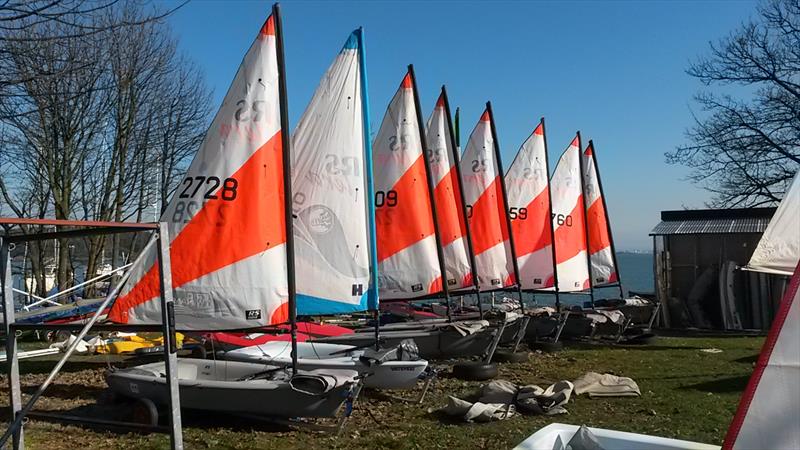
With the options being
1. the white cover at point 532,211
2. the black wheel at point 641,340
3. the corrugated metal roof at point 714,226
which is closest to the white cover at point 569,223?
the white cover at point 532,211

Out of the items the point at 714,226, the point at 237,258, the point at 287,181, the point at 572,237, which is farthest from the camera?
the point at 714,226

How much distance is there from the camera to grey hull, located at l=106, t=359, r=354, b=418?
702 centimetres

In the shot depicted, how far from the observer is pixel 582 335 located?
49.4ft

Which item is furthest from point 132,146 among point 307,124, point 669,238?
point 669,238

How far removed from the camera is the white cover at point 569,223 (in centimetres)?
1599

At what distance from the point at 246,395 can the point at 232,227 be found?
179 cm

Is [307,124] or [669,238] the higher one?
[307,124]

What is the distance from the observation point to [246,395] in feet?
23.4

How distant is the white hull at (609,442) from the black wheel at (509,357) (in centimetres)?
755

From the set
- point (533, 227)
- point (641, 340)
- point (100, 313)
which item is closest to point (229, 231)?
point (100, 313)

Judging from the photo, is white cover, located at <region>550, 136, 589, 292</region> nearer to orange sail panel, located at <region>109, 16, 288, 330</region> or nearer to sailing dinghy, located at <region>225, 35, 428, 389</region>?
sailing dinghy, located at <region>225, 35, 428, 389</region>

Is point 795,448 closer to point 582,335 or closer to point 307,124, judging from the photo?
point 307,124

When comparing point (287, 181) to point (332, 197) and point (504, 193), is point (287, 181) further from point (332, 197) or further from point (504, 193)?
point (504, 193)

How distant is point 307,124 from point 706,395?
6.43 metres
